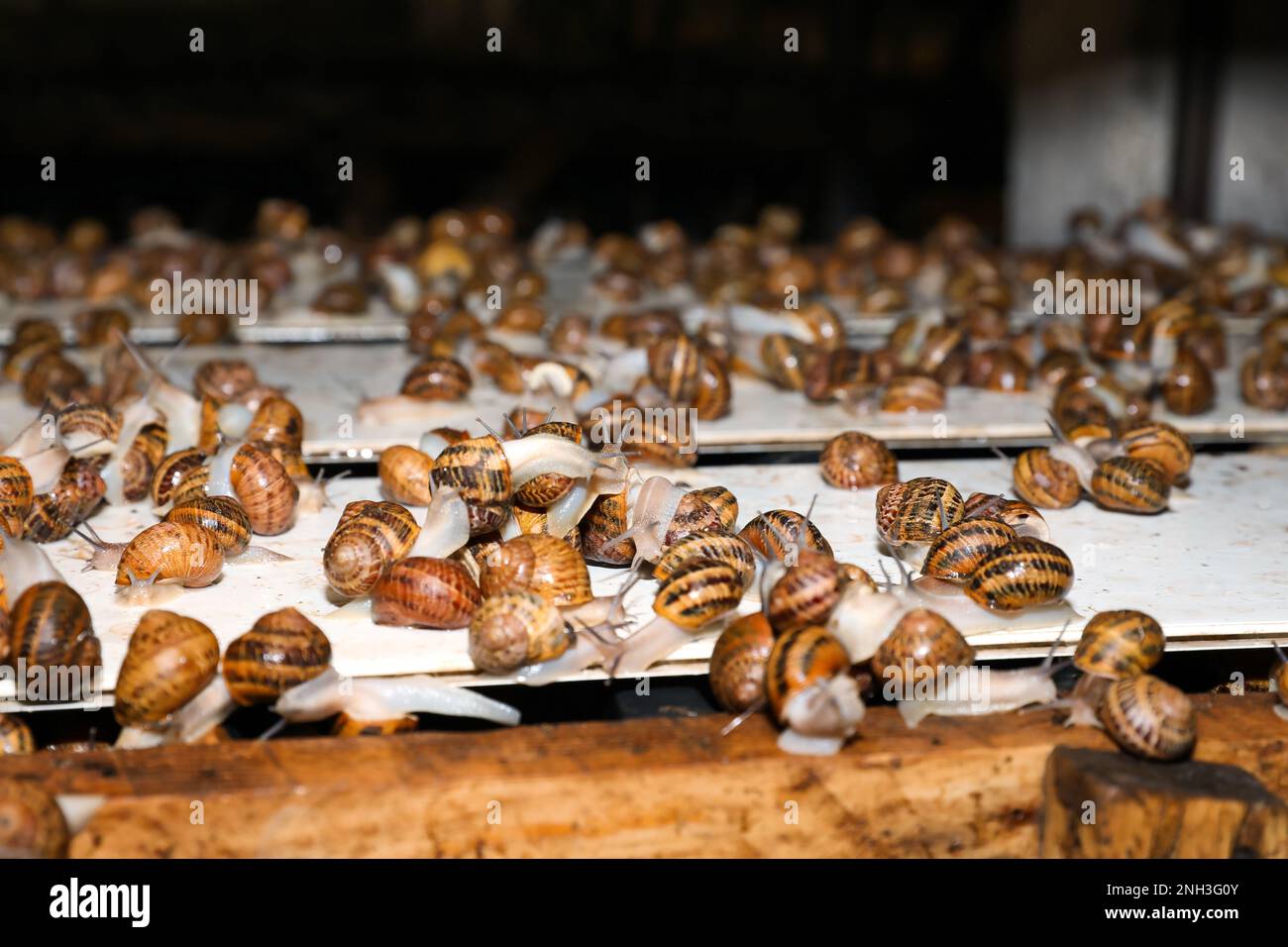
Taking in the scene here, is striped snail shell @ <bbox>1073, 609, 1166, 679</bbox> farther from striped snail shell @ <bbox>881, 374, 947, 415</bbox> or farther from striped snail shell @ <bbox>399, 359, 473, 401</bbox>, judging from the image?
striped snail shell @ <bbox>399, 359, 473, 401</bbox>

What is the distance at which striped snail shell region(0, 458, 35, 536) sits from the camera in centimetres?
224

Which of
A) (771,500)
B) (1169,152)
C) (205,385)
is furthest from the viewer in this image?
(1169,152)

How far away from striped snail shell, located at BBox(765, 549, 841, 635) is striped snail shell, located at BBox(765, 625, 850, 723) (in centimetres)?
4

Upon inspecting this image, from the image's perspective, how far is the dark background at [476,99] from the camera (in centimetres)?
724

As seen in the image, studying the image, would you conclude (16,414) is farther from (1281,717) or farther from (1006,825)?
(1281,717)

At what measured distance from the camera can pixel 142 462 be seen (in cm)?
260

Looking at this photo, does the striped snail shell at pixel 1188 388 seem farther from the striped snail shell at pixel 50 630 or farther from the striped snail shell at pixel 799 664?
the striped snail shell at pixel 50 630

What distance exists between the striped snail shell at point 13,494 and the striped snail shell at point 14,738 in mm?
544

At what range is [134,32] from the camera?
7.50 meters

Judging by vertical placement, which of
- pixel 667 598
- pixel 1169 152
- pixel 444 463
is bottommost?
pixel 667 598

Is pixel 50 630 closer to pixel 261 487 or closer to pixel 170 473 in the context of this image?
pixel 261 487
